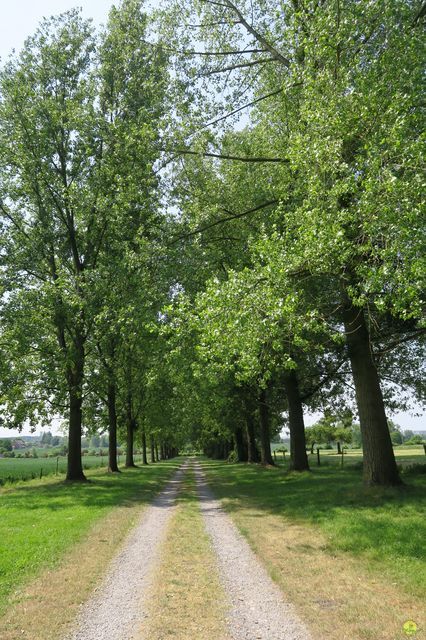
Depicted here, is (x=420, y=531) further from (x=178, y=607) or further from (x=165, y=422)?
(x=165, y=422)

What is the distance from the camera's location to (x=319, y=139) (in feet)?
36.3

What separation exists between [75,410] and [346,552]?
20.3 metres

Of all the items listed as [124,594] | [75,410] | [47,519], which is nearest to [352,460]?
[75,410]

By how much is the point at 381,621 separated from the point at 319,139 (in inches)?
375

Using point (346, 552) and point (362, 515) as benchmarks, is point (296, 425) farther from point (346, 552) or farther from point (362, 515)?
point (346, 552)

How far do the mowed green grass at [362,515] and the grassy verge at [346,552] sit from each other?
0.06ft

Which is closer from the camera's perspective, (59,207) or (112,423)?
(59,207)

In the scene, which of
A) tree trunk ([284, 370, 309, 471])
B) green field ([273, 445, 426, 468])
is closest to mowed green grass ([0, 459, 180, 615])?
tree trunk ([284, 370, 309, 471])

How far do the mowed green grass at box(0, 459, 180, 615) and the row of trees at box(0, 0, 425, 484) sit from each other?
494 centimetres

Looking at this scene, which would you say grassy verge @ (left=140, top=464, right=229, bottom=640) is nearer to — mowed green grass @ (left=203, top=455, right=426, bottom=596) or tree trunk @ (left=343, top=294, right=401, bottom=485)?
mowed green grass @ (left=203, top=455, right=426, bottom=596)

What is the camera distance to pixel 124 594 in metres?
7.67

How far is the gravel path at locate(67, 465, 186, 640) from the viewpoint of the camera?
625 centimetres

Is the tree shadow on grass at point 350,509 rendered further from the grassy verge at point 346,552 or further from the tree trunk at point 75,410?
the tree trunk at point 75,410

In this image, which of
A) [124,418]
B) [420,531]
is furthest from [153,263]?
[124,418]
